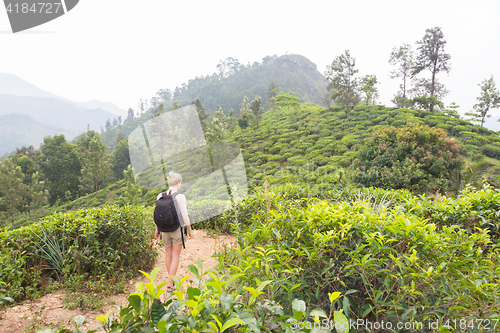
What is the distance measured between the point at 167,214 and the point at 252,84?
80.1m

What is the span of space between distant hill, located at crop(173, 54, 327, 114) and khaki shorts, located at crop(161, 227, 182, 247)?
63307 millimetres

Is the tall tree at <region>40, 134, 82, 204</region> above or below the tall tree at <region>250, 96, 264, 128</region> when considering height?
below

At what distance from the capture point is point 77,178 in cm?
2953

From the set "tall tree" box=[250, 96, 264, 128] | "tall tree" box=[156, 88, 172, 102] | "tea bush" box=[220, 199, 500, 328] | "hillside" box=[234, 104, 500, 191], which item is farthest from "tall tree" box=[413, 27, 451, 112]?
"tall tree" box=[156, 88, 172, 102]

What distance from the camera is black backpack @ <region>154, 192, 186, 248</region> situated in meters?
2.66

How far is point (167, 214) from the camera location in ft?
8.72

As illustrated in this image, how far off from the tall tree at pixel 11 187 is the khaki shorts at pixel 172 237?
83.5 feet

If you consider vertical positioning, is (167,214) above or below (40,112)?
below

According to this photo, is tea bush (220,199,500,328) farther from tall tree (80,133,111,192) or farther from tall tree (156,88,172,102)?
tall tree (156,88,172,102)

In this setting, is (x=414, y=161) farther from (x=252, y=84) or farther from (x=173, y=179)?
(x=252, y=84)

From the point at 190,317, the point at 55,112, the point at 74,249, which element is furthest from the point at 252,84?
the point at 55,112

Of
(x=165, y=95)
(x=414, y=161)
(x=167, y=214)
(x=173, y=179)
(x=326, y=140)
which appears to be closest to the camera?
(x=167, y=214)

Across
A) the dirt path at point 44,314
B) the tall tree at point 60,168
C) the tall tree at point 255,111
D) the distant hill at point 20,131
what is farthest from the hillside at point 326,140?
the distant hill at point 20,131

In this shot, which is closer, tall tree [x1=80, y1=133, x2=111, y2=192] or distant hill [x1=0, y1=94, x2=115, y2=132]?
tall tree [x1=80, y1=133, x2=111, y2=192]
